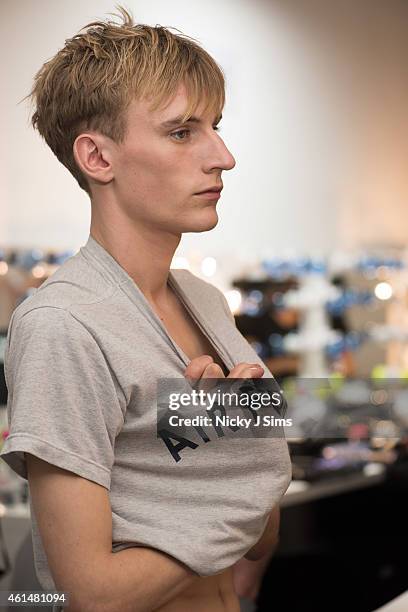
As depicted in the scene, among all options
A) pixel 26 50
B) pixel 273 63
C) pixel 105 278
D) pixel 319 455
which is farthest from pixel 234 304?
pixel 105 278

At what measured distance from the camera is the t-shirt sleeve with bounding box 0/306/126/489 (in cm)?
84

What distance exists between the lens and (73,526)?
2.74ft

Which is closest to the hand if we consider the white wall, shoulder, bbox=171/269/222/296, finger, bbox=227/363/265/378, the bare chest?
finger, bbox=227/363/265/378

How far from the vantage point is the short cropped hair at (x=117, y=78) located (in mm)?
915

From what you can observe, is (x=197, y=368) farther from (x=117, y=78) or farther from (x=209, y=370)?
(x=117, y=78)

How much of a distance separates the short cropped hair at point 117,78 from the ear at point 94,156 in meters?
0.01

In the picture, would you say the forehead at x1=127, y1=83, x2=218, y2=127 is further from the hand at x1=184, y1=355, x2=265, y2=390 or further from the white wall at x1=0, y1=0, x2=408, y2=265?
the white wall at x1=0, y1=0, x2=408, y2=265

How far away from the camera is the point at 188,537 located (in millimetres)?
915

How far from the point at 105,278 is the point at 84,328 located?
0.33ft

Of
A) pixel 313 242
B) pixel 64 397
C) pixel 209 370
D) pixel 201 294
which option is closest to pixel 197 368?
pixel 209 370

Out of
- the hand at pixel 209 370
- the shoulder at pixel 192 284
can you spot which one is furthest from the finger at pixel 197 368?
the shoulder at pixel 192 284

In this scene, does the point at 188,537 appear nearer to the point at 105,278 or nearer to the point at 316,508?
the point at 105,278

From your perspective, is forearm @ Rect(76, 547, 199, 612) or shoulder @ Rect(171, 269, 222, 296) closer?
forearm @ Rect(76, 547, 199, 612)

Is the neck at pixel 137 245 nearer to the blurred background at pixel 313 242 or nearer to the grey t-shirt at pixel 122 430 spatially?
the grey t-shirt at pixel 122 430
